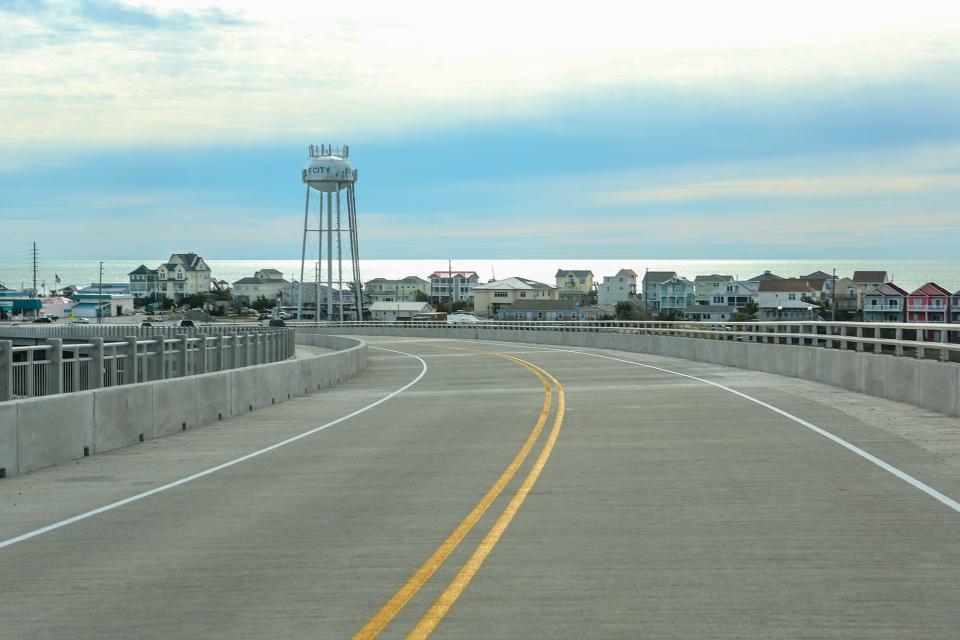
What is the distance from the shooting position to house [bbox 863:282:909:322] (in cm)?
11671

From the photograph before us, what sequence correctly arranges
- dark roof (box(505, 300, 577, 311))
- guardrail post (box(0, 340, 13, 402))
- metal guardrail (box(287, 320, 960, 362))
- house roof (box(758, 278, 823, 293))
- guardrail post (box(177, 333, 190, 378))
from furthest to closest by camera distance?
dark roof (box(505, 300, 577, 311))
house roof (box(758, 278, 823, 293))
guardrail post (box(177, 333, 190, 378))
metal guardrail (box(287, 320, 960, 362))
guardrail post (box(0, 340, 13, 402))

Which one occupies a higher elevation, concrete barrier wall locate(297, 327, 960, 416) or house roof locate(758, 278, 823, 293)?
house roof locate(758, 278, 823, 293)

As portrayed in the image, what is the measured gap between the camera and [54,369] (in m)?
16.5

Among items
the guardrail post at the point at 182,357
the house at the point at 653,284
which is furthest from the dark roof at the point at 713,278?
the guardrail post at the point at 182,357

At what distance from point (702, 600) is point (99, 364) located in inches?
512

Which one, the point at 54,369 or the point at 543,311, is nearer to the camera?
the point at 54,369

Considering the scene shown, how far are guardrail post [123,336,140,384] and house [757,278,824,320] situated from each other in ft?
434

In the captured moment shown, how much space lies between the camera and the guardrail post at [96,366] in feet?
59.1

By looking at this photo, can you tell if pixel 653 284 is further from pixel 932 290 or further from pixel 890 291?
pixel 932 290

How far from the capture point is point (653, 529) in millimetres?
9734

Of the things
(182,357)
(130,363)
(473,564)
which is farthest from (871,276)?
(473,564)

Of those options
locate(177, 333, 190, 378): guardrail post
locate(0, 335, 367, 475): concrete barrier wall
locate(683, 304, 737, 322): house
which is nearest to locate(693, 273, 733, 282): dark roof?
locate(683, 304, 737, 322): house

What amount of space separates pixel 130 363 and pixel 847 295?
160 meters

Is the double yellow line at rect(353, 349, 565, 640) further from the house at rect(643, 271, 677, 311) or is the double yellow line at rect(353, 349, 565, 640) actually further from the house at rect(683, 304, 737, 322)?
the house at rect(643, 271, 677, 311)
